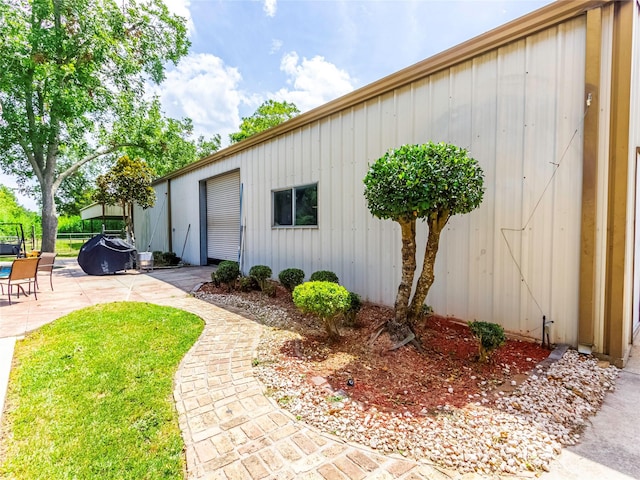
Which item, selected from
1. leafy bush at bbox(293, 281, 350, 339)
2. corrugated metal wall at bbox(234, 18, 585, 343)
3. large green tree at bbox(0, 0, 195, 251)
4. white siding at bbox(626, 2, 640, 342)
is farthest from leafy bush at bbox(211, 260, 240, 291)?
large green tree at bbox(0, 0, 195, 251)

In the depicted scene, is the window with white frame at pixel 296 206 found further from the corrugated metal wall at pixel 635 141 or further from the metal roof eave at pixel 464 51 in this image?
the corrugated metal wall at pixel 635 141

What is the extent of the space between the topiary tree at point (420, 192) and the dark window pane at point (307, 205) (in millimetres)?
2749

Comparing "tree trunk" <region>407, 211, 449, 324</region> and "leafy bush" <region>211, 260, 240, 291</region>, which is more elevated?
"tree trunk" <region>407, 211, 449, 324</region>

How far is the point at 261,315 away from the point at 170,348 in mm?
1630

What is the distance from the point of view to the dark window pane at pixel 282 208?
22.7 ft

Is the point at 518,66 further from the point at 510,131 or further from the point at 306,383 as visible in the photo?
the point at 306,383

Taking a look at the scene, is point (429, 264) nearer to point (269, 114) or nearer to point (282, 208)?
point (282, 208)

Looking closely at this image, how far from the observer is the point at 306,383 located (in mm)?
2764

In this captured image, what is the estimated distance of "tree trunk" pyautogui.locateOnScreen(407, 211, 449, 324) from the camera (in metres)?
3.30

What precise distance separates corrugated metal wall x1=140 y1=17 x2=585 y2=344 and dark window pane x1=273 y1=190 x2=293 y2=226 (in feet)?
4.83

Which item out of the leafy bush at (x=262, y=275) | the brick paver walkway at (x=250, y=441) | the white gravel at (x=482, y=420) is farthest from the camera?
the leafy bush at (x=262, y=275)

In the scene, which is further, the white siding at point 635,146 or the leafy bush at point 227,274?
the leafy bush at point 227,274

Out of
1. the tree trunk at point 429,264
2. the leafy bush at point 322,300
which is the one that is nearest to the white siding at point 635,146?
the tree trunk at point 429,264

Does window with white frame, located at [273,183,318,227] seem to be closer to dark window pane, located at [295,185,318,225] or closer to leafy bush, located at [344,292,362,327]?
dark window pane, located at [295,185,318,225]
